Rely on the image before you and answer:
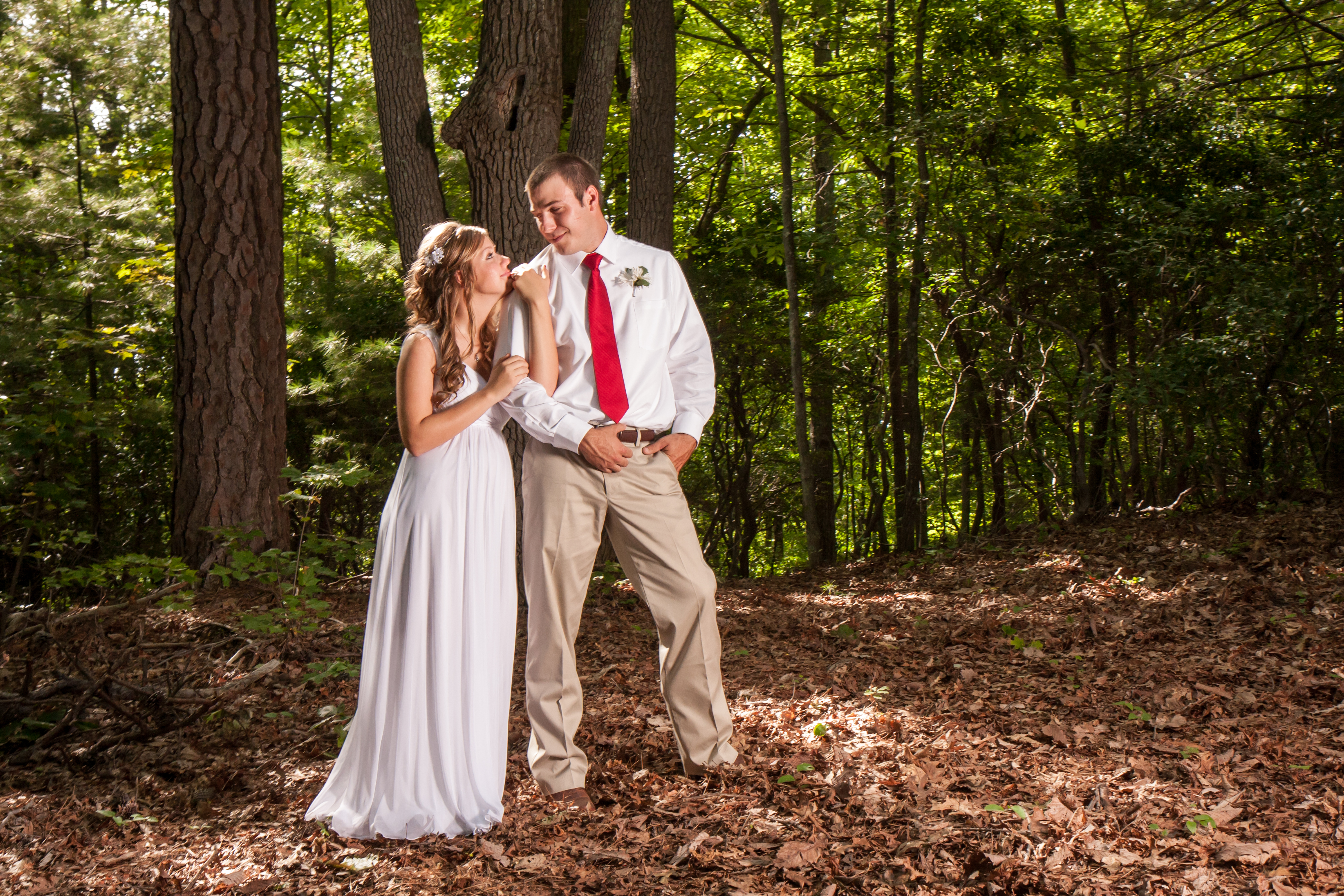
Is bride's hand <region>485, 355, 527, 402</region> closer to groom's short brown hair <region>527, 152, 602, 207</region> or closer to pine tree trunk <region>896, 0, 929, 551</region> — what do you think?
groom's short brown hair <region>527, 152, 602, 207</region>

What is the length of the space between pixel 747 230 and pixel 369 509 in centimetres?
553

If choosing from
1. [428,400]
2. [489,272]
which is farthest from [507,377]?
[489,272]

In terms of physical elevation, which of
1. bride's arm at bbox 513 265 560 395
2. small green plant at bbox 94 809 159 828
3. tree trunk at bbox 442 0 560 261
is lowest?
small green plant at bbox 94 809 159 828

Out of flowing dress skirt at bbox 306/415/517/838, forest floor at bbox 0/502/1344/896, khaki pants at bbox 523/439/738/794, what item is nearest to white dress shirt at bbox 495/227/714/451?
khaki pants at bbox 523/439/738/794

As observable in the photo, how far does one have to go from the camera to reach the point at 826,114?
10.9 meters

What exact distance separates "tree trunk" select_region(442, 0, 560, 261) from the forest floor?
2.49 metres

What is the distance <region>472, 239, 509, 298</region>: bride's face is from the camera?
3.29 meters

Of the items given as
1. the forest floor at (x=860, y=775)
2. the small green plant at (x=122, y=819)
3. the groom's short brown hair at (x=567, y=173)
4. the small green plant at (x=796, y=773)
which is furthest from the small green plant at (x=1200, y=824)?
the small green plant at (x=122, y=819)

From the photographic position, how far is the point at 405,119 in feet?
20.2

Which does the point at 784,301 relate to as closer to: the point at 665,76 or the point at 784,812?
the point at 665,76

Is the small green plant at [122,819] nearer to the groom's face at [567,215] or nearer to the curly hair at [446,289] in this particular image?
the curly hair at [446,289]

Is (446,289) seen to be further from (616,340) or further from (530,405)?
(616,340)

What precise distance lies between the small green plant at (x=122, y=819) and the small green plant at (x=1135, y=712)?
3696 millimetres

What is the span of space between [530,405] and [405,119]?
3.70m
